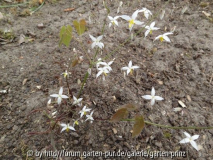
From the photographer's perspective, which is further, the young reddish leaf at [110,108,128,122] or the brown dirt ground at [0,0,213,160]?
the brown dirt ground at [0,0,213,160]

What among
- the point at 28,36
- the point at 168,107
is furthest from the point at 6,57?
the point at 168,107

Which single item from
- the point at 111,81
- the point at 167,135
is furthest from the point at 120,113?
the point at 111,81

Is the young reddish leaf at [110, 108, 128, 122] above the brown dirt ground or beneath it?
above

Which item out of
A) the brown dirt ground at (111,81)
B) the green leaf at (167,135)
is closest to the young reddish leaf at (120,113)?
the brown dirt ground at (111,81)

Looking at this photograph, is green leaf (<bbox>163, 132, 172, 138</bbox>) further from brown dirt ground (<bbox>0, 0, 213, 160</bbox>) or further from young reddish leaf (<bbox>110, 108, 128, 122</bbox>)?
young reddish leaf (<bbox>110, 108, 128, 122</bbox>)

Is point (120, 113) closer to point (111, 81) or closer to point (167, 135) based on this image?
point (167, 135)

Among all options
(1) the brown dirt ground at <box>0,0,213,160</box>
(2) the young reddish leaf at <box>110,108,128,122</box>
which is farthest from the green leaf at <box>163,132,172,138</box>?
(2) the young reddish leaf at <box>110,108,128,122</box>

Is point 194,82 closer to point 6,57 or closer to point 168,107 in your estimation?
point 168,107

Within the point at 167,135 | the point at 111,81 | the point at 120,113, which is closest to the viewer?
the point at 120,113

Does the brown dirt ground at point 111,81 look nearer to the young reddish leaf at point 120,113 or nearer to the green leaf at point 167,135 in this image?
the green leaf at point 167,135
